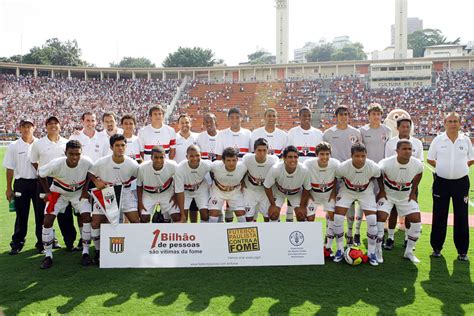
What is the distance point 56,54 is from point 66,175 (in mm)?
83324

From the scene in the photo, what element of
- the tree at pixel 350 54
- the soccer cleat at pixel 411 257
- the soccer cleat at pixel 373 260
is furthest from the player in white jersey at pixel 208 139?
the tree at pixel 350 54

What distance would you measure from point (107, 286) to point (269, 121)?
3.87 metres

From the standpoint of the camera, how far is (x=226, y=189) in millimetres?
6750

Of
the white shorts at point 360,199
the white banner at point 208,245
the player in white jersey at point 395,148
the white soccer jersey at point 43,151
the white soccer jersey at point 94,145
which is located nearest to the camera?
the white banner at point 208,245

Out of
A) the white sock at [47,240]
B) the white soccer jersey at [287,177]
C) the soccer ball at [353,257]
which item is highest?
the white soccer jersey at [287,177]

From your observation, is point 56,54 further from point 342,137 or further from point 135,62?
point 342,137

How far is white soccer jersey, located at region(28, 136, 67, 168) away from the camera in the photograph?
661cm

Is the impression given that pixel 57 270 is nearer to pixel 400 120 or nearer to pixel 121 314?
pixel 121 314

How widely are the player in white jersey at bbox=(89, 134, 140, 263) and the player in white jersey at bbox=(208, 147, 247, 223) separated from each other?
1.26 meters

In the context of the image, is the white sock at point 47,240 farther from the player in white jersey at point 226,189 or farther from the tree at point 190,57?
the tree at point 190,57

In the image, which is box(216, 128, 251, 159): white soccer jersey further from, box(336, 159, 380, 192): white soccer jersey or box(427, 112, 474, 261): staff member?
box(427, 112, 474, 261): staff member

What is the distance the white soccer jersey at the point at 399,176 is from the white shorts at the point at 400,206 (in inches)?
2.4

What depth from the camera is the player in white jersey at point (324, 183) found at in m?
6.25

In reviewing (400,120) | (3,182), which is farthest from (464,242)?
(3,182)
